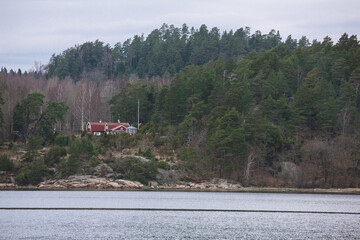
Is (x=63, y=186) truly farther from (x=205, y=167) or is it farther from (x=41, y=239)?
(x=41, y=239)

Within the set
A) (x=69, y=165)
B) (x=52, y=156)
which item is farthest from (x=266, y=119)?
(x=52, y=156)

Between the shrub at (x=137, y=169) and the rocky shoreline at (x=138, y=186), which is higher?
the shrub at (x=137, y=169)

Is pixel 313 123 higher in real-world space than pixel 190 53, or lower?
lower

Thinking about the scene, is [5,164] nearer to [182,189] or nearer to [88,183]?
[88,183]

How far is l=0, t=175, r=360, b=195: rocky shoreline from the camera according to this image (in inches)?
3091

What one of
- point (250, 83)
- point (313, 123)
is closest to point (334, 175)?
point (313, 123)

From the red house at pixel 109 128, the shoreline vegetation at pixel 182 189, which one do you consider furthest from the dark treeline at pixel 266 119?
the red house at pixel 109 128

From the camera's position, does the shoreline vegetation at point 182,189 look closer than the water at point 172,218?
No

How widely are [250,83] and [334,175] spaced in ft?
109

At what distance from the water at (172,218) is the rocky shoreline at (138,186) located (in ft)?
16.8

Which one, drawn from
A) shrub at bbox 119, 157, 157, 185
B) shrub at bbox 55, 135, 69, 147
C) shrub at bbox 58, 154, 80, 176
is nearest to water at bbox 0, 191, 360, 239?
shrub at bbox 58, 154, 80, 176

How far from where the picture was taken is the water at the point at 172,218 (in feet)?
128

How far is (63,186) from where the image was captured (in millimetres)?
78625

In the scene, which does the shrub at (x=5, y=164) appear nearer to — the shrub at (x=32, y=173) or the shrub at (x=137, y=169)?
the shrub at (x=32, y=173)
